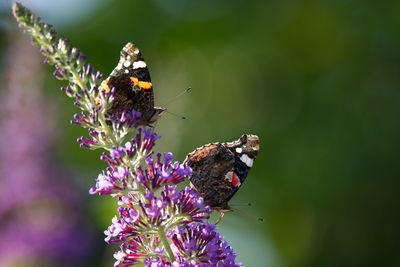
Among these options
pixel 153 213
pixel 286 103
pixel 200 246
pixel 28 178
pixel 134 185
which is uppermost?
pixel 286 103

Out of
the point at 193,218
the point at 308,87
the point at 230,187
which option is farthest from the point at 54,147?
the point at 308,87

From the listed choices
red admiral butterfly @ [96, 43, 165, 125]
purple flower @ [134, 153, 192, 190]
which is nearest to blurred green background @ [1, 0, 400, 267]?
red admiral butterfly @ [96, 43, 165, 125]

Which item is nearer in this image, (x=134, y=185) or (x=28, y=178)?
(x=134, y=185)

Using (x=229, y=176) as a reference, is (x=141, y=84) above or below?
above

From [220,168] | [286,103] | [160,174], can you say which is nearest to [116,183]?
[160,174]

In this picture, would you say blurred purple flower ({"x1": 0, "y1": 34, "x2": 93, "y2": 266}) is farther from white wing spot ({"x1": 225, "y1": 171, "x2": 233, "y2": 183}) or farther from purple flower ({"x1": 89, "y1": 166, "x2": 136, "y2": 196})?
purple flower ({"x1": 89, "y1": 166, "x2": 136, "y2": 196})

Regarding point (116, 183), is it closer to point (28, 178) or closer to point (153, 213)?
point (153, 213)

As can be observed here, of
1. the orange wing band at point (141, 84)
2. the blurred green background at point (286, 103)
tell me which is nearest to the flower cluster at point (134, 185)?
the orange wing band at point (141, 84)

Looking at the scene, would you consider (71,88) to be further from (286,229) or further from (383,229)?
(383,229)

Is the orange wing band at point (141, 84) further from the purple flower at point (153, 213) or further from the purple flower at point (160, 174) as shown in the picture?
the purple flower at point (153, 213)
